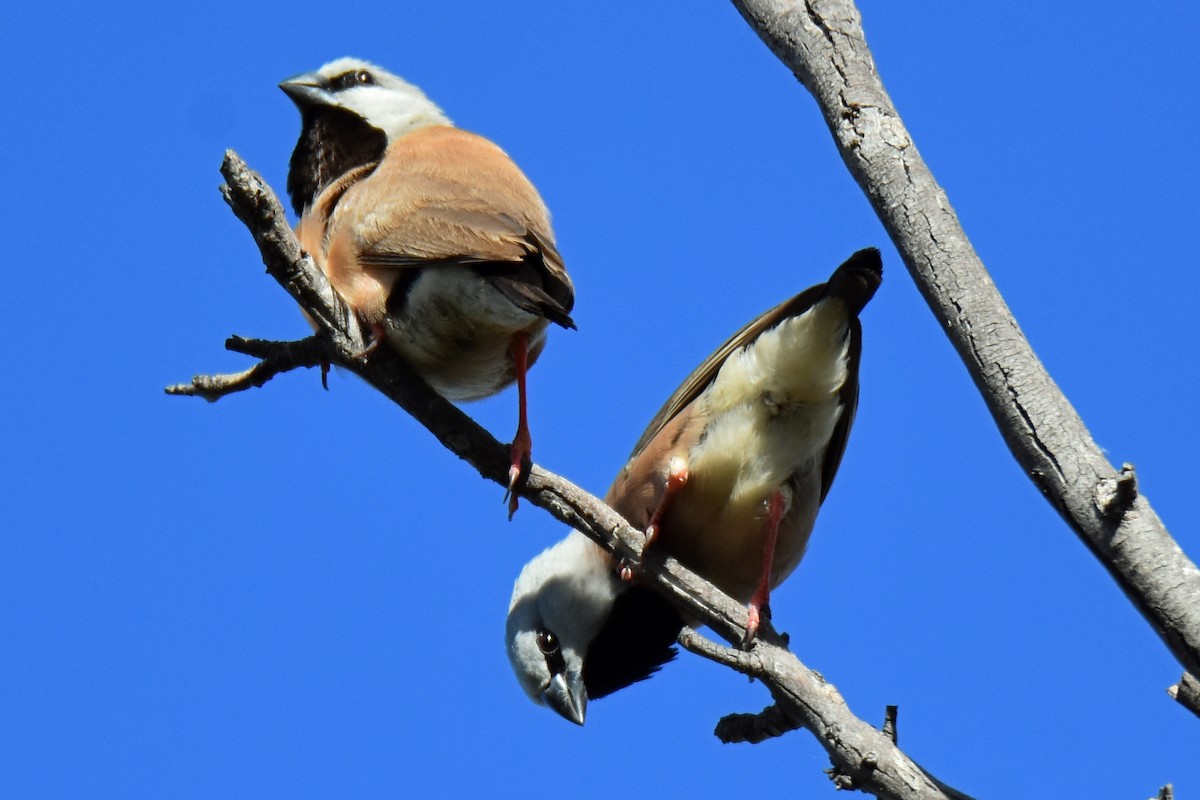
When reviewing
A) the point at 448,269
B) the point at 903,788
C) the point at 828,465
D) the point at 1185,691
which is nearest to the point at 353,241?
the point at 448,269

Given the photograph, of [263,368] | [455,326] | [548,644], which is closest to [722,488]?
[548,644]

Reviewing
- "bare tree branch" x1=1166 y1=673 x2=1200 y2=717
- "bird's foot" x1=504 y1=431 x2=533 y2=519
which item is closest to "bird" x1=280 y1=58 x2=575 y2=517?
"bird's foot" x1=504 y1=431 x2=533 y2=519

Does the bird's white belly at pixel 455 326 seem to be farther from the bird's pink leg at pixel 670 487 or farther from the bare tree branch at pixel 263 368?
the bird's pink leg at pixel 670 487

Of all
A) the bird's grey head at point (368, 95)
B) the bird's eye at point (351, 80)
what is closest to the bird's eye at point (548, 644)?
the bird's grey head at point (368, 95)

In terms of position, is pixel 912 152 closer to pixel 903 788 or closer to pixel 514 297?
pixel 514 297

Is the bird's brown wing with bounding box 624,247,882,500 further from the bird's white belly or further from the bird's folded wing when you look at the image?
the bird's folded wing

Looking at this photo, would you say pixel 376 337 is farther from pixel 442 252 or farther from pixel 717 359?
pixel 717 359
